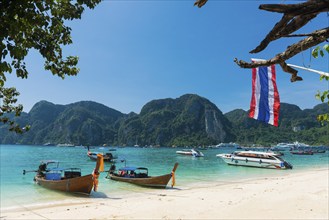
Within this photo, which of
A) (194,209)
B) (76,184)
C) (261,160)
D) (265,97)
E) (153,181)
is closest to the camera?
(265,97)

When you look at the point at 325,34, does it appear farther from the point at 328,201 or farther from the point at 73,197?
the point at 73,197

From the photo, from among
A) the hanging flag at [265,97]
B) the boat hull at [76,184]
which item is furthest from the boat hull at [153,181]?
the hanging flag at [265,97]

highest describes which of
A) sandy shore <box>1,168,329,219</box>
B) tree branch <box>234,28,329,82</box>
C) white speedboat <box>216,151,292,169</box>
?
tree branch <box>234,28,329,82</box>

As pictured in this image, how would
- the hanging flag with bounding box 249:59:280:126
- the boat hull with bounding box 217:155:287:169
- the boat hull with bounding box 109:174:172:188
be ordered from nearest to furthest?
the hanging flag with bounding box 249:59:280:126 < the boat hull with bounding box 109:174:172:188 < the boat hull with bounding box 217:155:287:169

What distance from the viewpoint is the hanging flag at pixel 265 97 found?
553 cm

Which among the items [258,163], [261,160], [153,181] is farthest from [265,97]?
[258,163]

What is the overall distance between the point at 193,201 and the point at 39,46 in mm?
13886

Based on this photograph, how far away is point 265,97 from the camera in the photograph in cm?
561

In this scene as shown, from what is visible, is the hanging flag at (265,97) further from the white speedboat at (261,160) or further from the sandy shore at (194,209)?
the white speedboat at (261,160)

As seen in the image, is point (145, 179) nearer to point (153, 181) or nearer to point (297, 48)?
point (153, 181)

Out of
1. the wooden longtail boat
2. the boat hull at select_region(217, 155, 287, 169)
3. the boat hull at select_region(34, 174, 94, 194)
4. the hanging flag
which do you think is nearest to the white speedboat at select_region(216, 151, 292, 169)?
the boat hull at select_region(217, 155, 287, 169)

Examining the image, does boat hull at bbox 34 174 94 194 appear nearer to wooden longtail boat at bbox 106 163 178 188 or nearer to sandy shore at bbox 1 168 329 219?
sandy shore at bbox 1 168 329 219

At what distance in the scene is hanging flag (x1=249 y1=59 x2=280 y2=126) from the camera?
5.53m

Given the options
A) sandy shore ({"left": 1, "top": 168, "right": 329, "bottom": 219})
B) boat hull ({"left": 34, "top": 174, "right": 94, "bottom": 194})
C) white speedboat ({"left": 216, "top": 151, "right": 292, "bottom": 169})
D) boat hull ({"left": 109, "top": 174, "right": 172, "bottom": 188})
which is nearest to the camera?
sandy shore ({"left": 1, "top": 168, "right": 329, "bottom": 219})
